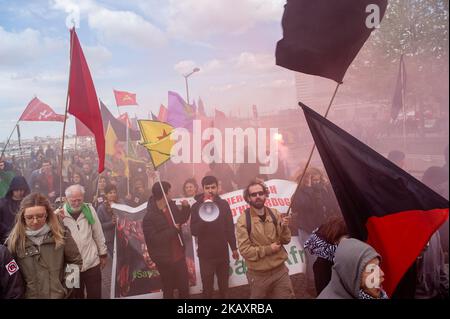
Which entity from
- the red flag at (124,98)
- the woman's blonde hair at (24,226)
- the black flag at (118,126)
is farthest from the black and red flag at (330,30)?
the woman's blonde hair at (24,226)

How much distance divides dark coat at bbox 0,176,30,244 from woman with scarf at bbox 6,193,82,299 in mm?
126

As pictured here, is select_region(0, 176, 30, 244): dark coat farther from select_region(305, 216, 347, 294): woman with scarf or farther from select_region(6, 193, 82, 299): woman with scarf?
select_region(305, 216, 347, 294): woman with scarf

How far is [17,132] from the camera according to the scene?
2.76m

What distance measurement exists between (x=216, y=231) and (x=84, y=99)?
1460 mm

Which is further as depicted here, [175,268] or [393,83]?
[175,268]

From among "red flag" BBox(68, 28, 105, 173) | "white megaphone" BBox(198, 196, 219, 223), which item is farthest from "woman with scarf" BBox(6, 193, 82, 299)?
"white megaphone" BBox(198, 196, 219, 223)

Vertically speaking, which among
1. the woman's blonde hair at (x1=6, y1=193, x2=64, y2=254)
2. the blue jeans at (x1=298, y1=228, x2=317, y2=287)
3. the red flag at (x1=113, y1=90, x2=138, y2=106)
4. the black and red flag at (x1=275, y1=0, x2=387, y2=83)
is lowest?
the blue jeans at (x1=298, y1=228, x2=317, y2=287)

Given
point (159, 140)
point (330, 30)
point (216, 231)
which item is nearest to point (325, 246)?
point (216, 231)

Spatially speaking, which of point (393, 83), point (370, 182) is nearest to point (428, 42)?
point (393, 83)

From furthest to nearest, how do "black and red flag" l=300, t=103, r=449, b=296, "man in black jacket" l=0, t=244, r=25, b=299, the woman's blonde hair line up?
the woman's blonde hair < "man in black jacket" l=0, t=244, r=25, b=299 < "black and red flag" l=300, t=103, r=449, b=296

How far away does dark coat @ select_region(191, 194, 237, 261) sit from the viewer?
2764 mm

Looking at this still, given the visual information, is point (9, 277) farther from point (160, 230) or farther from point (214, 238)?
point (214, 238)

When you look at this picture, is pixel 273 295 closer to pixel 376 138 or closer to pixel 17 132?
pixel 376 138
